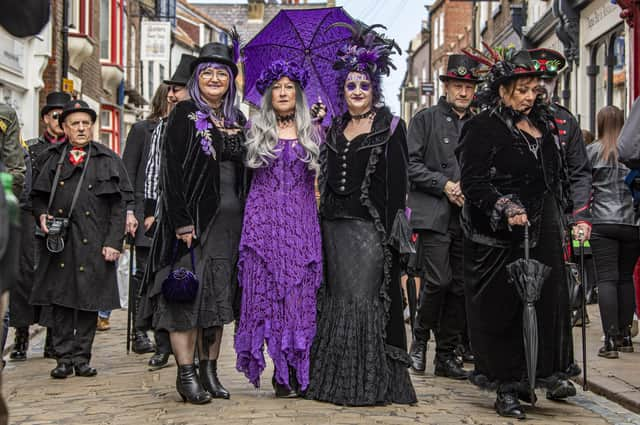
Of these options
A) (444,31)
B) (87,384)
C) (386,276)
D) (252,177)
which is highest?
(444,31)

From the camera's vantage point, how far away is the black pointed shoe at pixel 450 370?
830 cm

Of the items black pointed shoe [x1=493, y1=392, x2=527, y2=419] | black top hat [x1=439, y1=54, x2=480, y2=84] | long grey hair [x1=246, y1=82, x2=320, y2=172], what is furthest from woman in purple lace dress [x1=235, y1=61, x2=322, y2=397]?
black top hat [x1=439, y1=54, x2=480, y2=84]

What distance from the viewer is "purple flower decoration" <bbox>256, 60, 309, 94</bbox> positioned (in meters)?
7.13

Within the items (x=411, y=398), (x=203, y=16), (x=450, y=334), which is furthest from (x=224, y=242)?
(x=203, y=16)

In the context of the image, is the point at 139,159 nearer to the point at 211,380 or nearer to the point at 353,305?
the point at 211,380

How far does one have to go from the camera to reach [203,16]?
61.6m

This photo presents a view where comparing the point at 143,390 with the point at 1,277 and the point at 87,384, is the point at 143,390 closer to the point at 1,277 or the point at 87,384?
the point at 87,384

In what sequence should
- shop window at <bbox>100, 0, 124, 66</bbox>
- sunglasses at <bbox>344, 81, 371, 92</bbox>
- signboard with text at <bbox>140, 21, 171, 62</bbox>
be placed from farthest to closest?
signboard with text at <bbox>140, 21, 171, 62</bbox>, shop window at <bbox>100, 0, 124, 66</bbox>, sunglasses at <bbox>344, 81, 371, 92</bbox>

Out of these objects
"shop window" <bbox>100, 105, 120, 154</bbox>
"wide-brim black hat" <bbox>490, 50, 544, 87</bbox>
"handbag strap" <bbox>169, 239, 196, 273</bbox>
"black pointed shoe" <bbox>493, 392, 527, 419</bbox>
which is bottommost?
"black pointed shoe" <bbox>493, 392, 527, 419</bbox>

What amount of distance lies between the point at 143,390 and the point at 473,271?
7.67 feet

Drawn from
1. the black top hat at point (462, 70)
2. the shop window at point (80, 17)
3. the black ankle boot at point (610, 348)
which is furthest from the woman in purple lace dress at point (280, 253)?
the shop window at point (80, 17)

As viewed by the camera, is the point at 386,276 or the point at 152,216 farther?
the point at 152,216

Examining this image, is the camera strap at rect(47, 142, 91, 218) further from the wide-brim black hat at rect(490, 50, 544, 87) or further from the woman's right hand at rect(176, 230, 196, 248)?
the wide-brim black hat at rect(490, 50, 544, 87)

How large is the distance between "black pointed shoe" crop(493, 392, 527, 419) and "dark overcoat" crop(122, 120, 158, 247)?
4.12 metres
